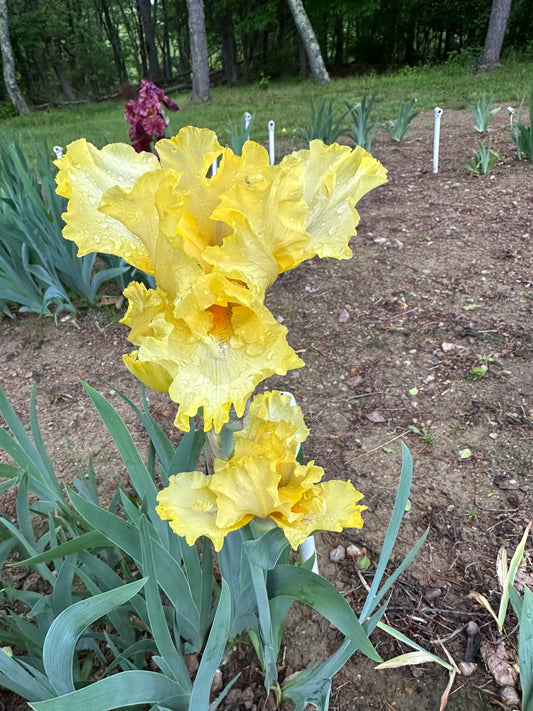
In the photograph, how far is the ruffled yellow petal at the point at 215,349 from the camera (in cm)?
49

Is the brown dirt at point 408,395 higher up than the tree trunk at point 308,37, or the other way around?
the tree trunk at point 308,37

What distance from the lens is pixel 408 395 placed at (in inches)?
77.5

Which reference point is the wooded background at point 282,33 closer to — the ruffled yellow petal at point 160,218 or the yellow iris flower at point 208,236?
the yellow iris flower at point 208,236

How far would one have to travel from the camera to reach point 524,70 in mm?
8711

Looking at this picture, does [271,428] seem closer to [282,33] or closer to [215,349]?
[215,349]

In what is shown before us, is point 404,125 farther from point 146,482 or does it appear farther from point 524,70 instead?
point 524,70

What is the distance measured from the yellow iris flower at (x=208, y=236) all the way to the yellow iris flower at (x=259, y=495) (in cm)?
12

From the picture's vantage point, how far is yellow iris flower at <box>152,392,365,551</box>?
23.2 inches

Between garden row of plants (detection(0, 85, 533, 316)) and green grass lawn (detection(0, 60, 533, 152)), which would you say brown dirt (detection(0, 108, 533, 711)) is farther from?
green grass lawn (detection(0, 60, 533, 152))

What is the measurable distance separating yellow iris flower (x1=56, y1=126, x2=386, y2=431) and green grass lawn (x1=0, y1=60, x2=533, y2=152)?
5.23 m

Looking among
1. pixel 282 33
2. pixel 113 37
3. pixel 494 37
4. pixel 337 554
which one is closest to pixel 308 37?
pixel 494 37

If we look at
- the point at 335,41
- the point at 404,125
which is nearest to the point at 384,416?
the point at 404,125

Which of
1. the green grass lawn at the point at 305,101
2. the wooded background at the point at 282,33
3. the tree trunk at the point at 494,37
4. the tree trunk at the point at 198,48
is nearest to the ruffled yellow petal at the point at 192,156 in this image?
the green grass lawn at the point at 305,101

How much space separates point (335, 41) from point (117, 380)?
2077cm
